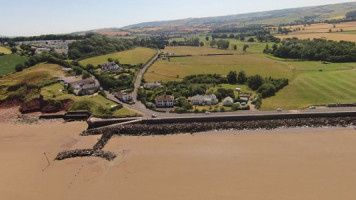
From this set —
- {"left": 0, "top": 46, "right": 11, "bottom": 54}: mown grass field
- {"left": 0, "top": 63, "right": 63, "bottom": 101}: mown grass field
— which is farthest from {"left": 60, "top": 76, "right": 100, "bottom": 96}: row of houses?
{"left": 0, "top": 46, "right": 11, "bottom": 54}: mown grass field

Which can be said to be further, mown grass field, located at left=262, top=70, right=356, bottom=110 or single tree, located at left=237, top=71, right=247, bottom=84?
single tree, located at left=237, top=71, right=247, bottom=84

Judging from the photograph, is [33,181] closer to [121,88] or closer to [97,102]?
[97,102]

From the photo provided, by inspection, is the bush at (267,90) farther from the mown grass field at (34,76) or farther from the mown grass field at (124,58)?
the mown grass field at (34,76)

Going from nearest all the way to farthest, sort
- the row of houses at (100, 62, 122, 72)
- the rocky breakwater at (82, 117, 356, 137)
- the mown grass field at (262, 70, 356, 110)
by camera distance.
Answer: the rocky breakwater at (82, 117, 356, 137), the mown grass field at (262, 70, 356, 110), the row of houses at (100, 62, 122, 72)

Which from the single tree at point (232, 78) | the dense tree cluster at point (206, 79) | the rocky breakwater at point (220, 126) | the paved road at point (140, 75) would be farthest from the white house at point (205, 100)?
the single tree at point (232, 78)

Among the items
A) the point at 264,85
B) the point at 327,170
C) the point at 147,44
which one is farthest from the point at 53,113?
the point at 147,44

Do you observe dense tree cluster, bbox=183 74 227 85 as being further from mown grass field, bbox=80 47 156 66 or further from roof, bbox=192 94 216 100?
mown grass field, bbox=80 47 156 66
